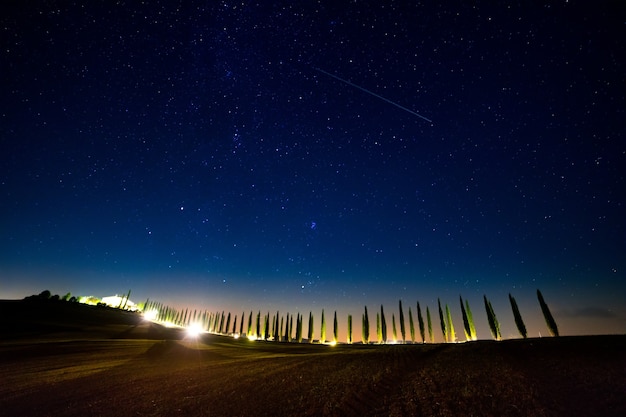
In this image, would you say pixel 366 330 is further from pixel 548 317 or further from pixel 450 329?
pixel 548 317

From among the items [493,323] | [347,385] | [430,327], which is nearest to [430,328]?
[430,327]

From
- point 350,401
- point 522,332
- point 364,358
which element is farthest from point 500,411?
point 522,332

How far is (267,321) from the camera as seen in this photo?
3302 inches

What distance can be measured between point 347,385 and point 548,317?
42588 mm

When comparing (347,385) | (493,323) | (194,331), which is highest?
(493,323)

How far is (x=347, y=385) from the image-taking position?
1455 centimetres

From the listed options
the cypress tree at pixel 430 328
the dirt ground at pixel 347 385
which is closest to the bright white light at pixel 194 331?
the dirt ground at pixel 347 385

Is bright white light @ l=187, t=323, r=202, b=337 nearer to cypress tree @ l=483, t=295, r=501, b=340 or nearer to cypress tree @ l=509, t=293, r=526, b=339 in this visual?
cypress tree @ l=483, t=295, r=501, b=340

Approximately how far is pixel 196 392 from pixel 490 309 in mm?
50077

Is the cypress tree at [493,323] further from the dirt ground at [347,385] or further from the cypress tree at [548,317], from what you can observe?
the dirt ground at [347,385]

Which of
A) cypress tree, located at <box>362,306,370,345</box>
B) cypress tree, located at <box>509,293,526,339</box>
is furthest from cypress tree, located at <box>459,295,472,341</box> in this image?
cypress tree, located at <box>362,306,370,345</box>

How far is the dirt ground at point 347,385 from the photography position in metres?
11.1

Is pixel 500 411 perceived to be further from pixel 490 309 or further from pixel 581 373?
pixel 490 309

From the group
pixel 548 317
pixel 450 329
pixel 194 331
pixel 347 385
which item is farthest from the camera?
pixel 194 331
